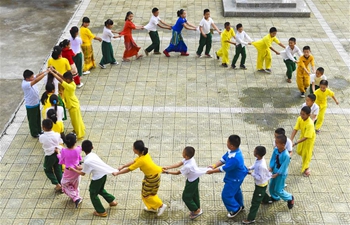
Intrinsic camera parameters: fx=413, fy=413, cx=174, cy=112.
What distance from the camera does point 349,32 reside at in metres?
12.8

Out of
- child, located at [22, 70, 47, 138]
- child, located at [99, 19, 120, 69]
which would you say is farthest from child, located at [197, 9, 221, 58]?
child, located at [22, 70, 47, 138]

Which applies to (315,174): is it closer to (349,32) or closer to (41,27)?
(349,32)

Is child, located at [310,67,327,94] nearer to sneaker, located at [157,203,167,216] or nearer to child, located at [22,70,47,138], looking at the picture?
sneaker, located at [157,203,167,216]

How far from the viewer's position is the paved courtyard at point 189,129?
6352mm

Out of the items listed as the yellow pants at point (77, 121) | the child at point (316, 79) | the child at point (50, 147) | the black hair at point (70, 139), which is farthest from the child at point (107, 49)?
the black hair at point (70, 139)

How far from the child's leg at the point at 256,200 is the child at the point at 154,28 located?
6.12m

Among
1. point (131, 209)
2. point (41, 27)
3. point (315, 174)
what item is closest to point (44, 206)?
point (131, 209)

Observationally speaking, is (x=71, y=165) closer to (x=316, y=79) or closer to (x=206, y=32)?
(x=316, y=79)

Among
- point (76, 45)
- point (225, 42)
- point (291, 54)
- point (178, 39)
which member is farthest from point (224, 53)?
point (76, 45)

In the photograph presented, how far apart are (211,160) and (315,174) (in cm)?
180

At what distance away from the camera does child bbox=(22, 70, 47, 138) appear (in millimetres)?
7418

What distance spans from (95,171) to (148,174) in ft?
2.41

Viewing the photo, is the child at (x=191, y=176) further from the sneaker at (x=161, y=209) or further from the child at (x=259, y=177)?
the child at (x=259, y=177)

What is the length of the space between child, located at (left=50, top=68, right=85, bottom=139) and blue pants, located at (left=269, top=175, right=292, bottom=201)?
374 centimetres
